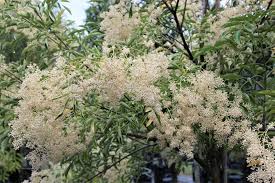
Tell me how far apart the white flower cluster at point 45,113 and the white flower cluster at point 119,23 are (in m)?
0.79

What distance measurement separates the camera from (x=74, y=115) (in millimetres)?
2184

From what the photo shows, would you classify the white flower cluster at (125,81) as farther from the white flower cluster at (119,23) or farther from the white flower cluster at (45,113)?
the white flower cluster at (119,23)

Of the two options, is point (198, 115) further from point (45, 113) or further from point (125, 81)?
point (45, 113)

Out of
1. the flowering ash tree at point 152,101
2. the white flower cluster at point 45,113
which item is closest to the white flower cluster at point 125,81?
the flowering ash tree at point 152,101

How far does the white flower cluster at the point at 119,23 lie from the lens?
9.17 ft

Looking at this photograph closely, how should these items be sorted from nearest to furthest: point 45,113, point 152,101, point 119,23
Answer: point 152,101 < point 45,113 < point 119,23

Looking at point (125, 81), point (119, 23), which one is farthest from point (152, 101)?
point (119, 23)

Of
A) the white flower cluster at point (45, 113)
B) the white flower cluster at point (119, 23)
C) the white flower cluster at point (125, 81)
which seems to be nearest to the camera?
the white flower cluster at point (125, 81)

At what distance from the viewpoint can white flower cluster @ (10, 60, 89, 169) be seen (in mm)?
1941

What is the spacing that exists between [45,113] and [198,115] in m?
0.68

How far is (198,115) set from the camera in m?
1.99

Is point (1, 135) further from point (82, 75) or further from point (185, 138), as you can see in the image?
point (185, 138)

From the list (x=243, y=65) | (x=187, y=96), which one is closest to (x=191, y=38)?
(x=243, y=65)

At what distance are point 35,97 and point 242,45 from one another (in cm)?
118
